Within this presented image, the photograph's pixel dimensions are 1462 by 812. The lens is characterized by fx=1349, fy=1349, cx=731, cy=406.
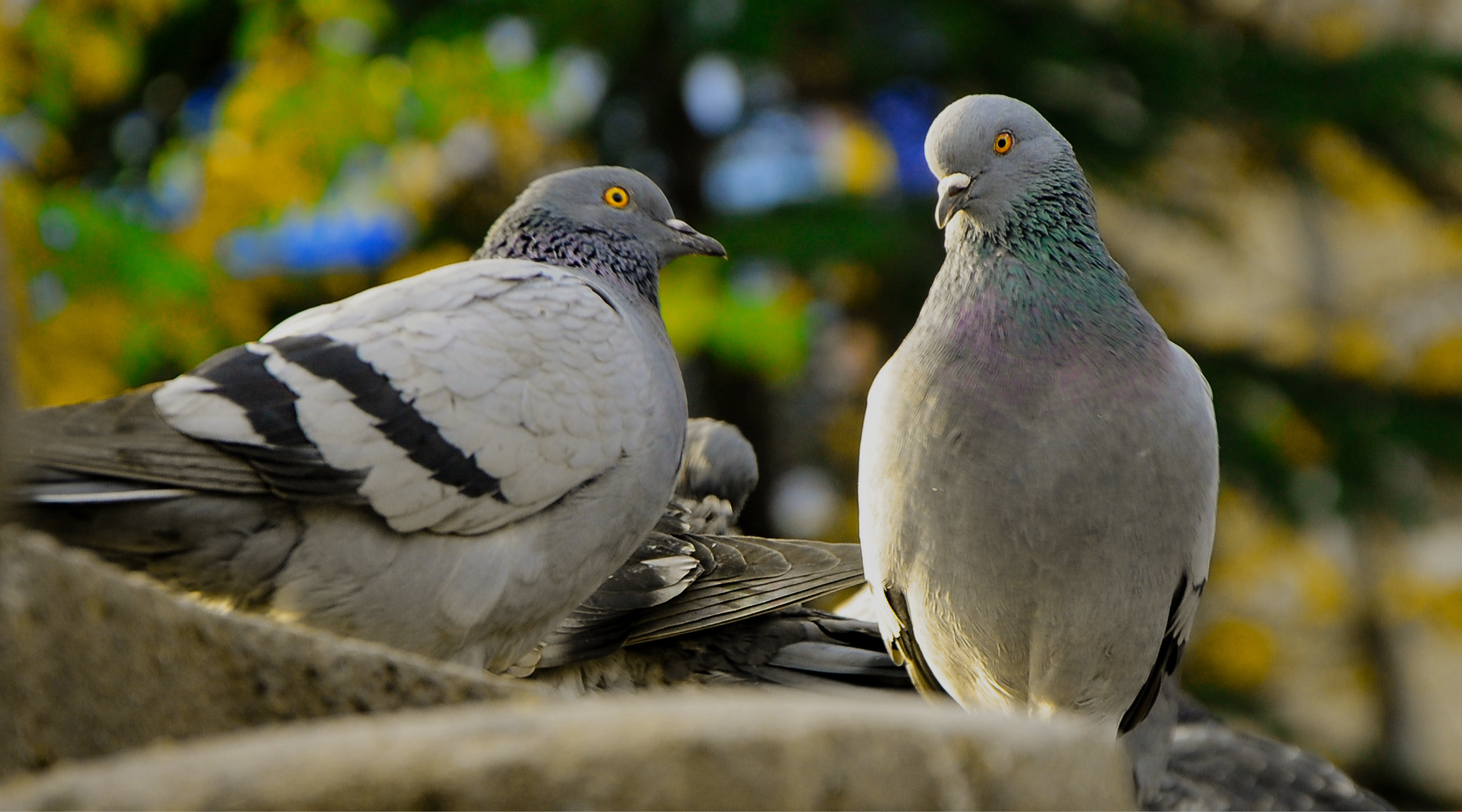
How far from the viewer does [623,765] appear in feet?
4.22

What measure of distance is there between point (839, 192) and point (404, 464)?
20.3ft

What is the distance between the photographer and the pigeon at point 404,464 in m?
2.65

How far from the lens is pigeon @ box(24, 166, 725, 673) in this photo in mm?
2654

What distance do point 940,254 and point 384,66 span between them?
427 cm

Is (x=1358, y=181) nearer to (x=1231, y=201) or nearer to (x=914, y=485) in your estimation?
(x=1231, y=201)

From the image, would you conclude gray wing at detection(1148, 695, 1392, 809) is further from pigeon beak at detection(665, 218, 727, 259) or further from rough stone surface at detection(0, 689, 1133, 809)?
rough stone surface at detection(0, 689, 1133, 809)

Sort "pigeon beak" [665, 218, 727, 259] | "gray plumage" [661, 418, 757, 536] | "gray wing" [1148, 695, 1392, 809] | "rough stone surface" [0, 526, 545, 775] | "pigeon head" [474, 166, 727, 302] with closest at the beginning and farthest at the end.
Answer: "rough stone surface" [0, 526, 545, 775]
"pigeon head" [474, 166, 727, 302]
"pigeon beak" [665, 218, 727, 259]
"gray wing" [1148, 695, 1392, 809]
"gray plumage" [661, 418, 757, 536]

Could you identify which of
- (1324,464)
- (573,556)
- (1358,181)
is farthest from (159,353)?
(1358,181)

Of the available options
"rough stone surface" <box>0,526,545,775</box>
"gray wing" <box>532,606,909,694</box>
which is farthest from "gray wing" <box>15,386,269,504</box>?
"gray wing" <box>532,606,909,694</box>

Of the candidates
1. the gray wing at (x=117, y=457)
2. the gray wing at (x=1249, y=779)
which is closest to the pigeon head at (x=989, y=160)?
the gray wing at (x=117, y=457)

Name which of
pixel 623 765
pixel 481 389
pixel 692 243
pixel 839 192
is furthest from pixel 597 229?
pixel 839 192

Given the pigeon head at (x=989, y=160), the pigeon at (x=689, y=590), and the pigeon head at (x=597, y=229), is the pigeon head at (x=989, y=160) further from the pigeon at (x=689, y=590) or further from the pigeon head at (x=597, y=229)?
the pigeon at (x=689, y=590)

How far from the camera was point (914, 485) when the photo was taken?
295cm

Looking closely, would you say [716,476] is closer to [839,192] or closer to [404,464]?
[404,464]
